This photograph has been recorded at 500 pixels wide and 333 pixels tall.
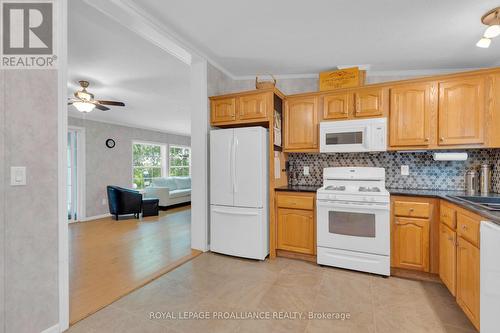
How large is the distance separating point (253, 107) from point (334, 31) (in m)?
1.20

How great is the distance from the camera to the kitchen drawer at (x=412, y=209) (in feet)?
8.16

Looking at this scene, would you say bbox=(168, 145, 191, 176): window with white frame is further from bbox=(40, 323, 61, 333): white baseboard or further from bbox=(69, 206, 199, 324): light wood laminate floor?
bbox=(40, 323, 61, 333): white baseboard

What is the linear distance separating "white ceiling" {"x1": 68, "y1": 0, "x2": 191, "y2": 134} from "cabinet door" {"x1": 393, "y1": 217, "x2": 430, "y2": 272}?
3241 millimetres

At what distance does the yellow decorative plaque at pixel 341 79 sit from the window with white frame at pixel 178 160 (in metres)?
6.57

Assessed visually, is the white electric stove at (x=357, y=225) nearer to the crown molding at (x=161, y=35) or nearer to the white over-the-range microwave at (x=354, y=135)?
the white over-the-range microwave at (x=354, y=135)

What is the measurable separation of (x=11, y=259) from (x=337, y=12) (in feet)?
9.76

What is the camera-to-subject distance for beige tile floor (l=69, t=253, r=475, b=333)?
1.83m

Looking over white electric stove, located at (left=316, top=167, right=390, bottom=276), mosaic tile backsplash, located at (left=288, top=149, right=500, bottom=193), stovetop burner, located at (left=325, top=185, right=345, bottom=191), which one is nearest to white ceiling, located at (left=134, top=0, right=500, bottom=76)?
mosaic tile backsplash, located at (left=288, top=149, right=500, bottom=193)

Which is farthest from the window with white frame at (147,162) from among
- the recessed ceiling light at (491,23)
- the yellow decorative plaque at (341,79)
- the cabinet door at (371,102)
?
the recessed ceiling light at (491,23)

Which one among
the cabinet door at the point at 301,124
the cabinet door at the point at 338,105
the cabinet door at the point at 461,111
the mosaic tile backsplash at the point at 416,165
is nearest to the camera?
the cabinet door at the point at 461,111

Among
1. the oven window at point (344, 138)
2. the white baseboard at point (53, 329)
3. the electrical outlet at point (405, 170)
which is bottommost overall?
the white baseboard at point (53, 329)

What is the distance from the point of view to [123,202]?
5656 mm

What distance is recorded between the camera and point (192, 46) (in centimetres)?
293

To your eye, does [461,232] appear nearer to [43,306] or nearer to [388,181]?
[388,181]
